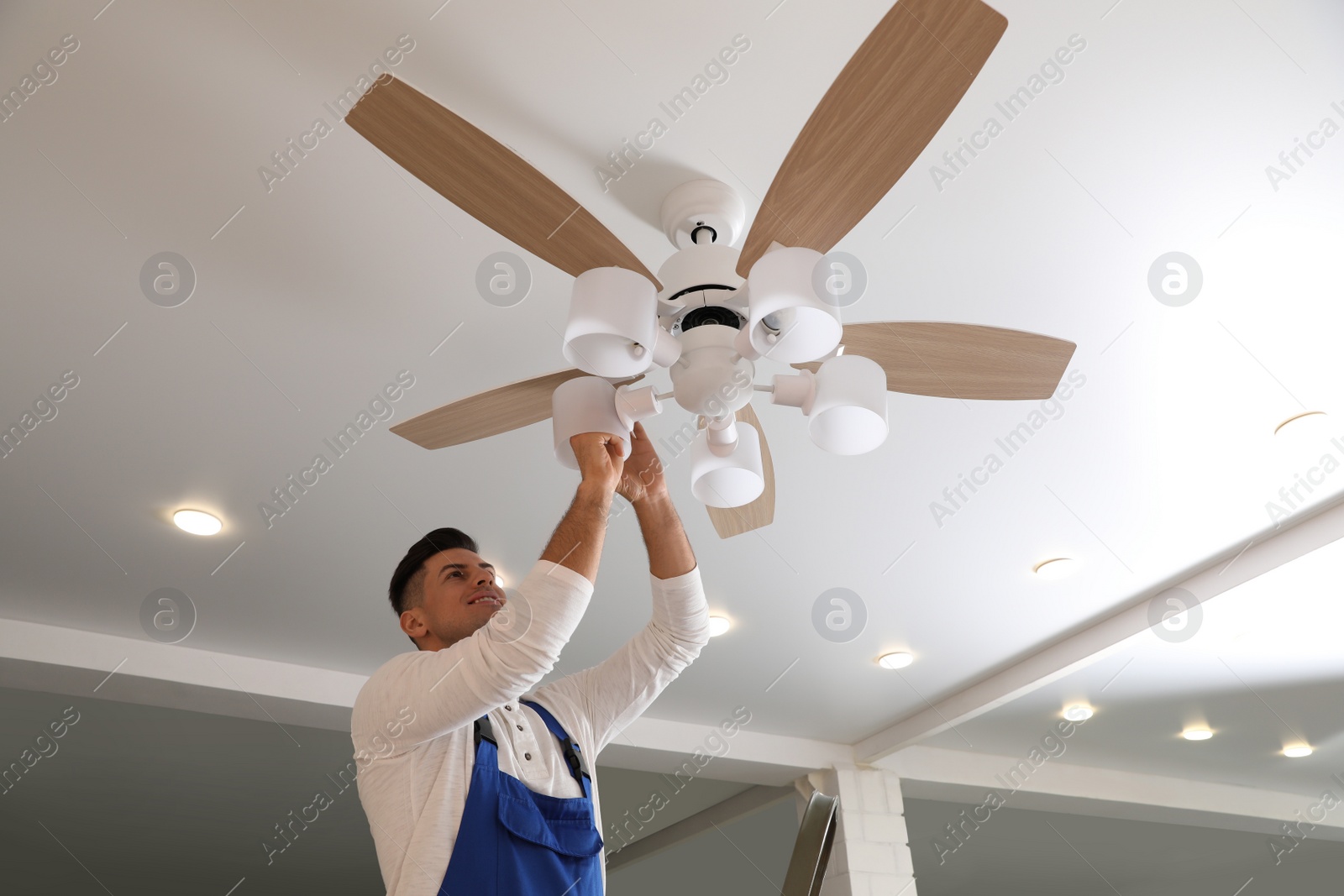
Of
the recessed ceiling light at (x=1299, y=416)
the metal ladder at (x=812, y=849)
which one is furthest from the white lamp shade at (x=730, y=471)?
the recessed ceiling light at (x=1299, y=416)

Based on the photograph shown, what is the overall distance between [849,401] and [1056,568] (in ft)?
6.44

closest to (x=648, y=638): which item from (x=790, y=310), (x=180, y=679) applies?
(x=790, y=310)

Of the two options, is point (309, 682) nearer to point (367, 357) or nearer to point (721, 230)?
point (367, 357)

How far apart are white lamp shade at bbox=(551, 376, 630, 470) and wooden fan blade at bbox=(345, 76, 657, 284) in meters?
0.16

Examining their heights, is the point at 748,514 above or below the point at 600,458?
above

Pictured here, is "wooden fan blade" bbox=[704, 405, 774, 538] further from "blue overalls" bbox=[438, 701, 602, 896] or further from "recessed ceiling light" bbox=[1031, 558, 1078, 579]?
"recessed ceiling light" bbox=[1031, 558, 1078, 579]

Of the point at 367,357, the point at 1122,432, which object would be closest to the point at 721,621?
the point at 1122,432

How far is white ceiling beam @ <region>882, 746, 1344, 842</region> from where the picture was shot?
434 cm

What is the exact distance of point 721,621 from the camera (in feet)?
10.3

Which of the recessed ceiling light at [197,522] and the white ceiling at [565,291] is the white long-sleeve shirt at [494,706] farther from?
the recessed ceiling light at [197,522]

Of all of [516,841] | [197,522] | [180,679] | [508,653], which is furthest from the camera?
[180,679]

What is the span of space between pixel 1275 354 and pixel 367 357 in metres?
1.88

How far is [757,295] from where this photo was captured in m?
1.16

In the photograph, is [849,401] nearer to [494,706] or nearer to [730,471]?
[730,471]
